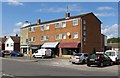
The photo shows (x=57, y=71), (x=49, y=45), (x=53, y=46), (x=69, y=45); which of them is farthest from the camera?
(x=49, y=45)

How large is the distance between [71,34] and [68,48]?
3.08 m

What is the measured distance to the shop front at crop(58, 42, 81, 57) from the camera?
5390 cm

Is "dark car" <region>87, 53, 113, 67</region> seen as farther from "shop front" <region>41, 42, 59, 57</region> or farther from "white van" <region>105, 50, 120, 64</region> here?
"shop front" <region>41, 42, 59, 57</region>

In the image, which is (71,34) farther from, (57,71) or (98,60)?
(57,71)

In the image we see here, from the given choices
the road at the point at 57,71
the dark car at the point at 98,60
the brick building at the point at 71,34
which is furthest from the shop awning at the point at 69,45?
the road at the point at 57,71

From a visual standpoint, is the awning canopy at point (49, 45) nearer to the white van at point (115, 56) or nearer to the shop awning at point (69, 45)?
the shop awning at point (69, 45)

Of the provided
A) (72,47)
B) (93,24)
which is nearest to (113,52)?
(72,47)

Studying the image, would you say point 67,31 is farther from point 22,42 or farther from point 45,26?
point 22,42

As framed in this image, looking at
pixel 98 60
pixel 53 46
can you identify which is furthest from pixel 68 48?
pixel 98 60

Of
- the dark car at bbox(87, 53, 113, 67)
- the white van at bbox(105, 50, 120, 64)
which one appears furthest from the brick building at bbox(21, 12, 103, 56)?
the dark car at bbox(87, 53, 113, 67)

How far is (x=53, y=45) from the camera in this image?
60.2m

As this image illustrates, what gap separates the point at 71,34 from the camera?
5684 cm

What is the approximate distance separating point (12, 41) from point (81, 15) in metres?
34.2

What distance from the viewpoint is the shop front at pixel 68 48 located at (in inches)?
2122
